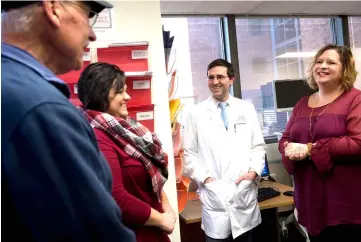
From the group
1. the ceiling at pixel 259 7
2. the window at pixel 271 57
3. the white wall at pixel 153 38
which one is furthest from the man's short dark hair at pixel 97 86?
the window at pixel 271 57

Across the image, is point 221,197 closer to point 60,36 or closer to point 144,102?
point 144,102

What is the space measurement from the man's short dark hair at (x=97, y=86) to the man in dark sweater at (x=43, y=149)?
23.4 inches

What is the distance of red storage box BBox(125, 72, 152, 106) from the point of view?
1945 millimetres

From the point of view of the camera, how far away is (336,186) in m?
1.57

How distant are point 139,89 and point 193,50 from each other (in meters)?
1.72

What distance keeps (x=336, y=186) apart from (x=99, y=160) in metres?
1.35

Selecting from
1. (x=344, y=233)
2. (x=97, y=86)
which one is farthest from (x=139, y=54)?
(x=344, y=233)

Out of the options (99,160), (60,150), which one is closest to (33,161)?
(60,150)

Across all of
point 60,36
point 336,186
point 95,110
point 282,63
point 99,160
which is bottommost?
point 336,186

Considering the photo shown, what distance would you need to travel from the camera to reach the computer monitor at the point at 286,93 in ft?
10.8

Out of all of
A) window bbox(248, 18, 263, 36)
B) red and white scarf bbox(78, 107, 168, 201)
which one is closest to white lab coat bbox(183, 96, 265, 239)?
red and white scarf bbox(78, 107, 168, 201)

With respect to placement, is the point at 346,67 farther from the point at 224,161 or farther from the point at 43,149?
the point at 43,149

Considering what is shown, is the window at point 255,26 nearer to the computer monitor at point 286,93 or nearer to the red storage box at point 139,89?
the computer monitor at point 286,93

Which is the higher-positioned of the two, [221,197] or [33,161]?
[33,161]
